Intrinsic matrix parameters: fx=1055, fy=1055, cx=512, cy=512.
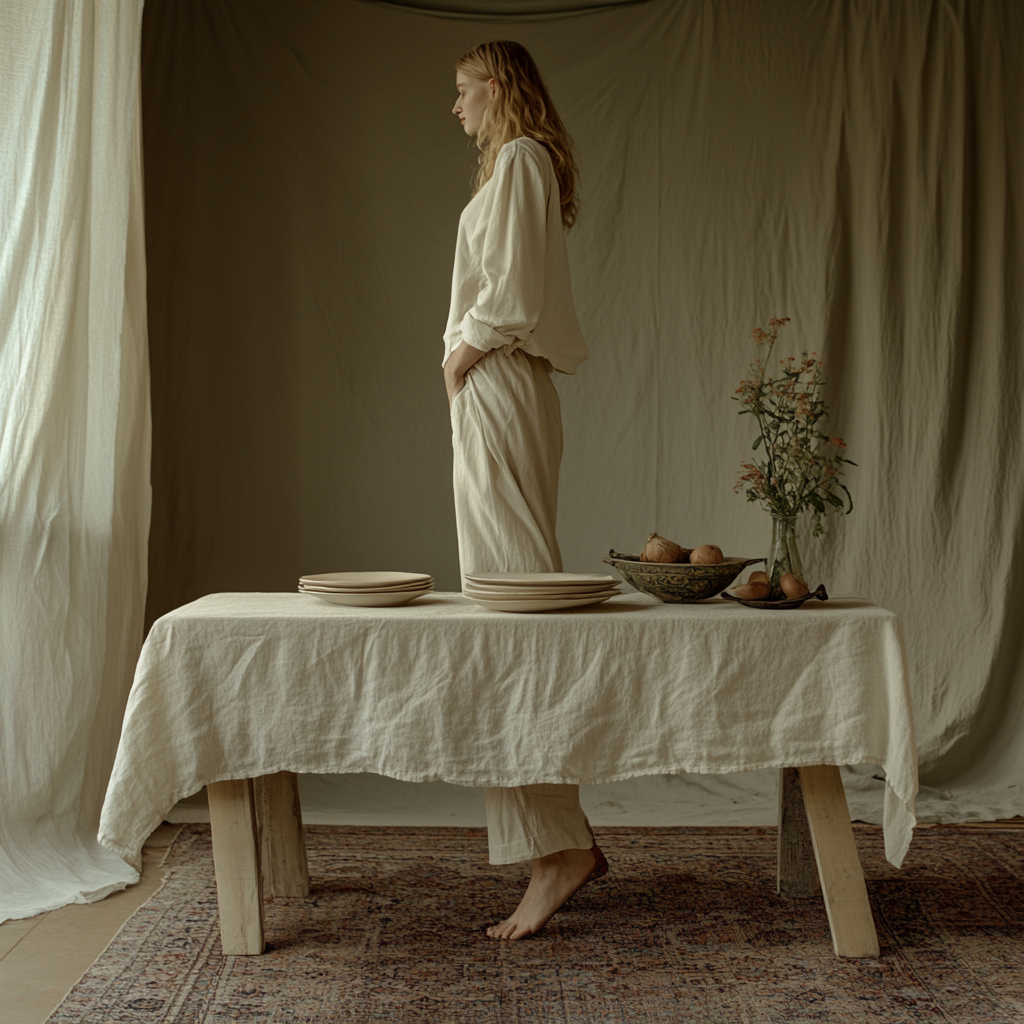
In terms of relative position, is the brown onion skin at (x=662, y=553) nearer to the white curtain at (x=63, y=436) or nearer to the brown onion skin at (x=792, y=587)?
the brown onion skin at (x=792, y=587)

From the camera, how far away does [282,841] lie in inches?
88.4

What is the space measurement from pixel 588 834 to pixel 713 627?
59 cm

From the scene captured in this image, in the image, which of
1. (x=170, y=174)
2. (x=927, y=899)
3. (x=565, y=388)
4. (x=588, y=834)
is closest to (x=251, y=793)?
(x=588, y=834)

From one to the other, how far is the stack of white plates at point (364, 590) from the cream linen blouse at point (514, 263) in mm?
506

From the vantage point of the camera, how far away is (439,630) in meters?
1.80

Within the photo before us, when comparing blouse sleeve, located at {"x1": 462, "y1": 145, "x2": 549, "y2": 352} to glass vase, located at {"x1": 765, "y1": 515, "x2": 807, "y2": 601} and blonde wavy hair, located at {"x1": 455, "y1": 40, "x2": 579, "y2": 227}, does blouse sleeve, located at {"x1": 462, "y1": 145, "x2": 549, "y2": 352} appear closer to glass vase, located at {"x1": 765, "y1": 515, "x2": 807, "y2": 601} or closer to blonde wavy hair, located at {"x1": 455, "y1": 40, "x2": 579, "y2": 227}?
blonde wavy hair, located at {"x1": 455, "y1": 40, "x2": 579, "y2": 227}

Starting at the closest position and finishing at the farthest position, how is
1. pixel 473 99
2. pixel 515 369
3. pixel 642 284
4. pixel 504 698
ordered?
1. pixel 504 698
2. pixel 515 369
3. pixel 473 99
4. pixel 642 284

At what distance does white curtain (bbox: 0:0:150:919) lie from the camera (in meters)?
2.42

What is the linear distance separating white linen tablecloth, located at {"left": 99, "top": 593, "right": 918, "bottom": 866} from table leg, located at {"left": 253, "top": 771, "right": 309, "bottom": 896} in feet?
1.37

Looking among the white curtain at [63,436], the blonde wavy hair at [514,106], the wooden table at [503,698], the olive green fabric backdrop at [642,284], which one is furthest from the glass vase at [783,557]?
the white curtain at [63,436]

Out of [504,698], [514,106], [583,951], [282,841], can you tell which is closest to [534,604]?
[504,698]

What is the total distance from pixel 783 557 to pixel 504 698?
597mm

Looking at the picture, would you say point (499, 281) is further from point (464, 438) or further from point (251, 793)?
point (251, 793)

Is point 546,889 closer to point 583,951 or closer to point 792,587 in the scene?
point 583,951
